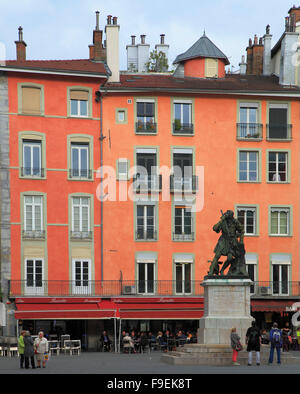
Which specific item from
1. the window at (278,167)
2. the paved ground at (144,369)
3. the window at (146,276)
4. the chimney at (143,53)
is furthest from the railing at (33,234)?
the chimney at (143,53)

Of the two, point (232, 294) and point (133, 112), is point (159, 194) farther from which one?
point (232, 294)

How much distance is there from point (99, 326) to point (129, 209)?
6.81m

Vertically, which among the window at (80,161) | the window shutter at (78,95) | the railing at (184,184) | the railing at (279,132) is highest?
the window shutter at (78,95)

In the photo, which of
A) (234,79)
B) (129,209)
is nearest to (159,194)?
(129,209)

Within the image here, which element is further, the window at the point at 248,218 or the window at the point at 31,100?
the window at the point at 248,218

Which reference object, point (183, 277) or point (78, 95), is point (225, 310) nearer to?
point (183, 277)

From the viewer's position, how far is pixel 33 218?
5309cm

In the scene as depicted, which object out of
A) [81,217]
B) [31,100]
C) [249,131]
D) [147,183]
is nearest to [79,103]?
[31,100]

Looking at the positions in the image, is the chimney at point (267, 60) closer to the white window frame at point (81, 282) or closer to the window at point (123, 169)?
the window at point (123, 169)

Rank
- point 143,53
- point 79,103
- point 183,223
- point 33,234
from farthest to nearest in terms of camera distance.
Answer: point 143,53
point 183,223
point 79,103
point 33,234

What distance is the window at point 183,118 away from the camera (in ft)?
182

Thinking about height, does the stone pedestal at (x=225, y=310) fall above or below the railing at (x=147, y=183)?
below

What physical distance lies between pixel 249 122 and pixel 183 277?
9.95m

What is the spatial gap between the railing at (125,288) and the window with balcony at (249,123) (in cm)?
868
